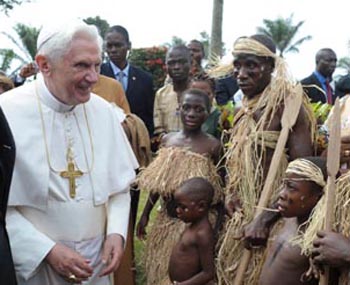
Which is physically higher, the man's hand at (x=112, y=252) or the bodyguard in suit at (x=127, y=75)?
the bodyguard in suit at (x=127, y=75)

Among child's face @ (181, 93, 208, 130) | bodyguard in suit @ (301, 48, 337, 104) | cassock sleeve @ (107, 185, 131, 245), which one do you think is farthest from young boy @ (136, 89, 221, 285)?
bodyguard in suit @ (301, 48, 337, 104)

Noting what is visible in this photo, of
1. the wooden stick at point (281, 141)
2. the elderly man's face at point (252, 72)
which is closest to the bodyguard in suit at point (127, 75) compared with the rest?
the elderly man's face at point (252, 72)

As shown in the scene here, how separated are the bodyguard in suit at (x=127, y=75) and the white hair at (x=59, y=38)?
3.43 meters

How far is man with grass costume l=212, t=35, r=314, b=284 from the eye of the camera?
4203mm

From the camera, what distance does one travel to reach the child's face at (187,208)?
4668 millimetres

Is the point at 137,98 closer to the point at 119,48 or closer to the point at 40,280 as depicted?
the point at 119,48

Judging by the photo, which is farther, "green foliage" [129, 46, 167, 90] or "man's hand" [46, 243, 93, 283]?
"green foliage" [129, 46, 167, 90]

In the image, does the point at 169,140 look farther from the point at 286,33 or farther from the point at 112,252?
the point at 286,33

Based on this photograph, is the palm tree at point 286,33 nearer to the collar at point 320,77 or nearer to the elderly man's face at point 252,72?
the collar at point 320,77

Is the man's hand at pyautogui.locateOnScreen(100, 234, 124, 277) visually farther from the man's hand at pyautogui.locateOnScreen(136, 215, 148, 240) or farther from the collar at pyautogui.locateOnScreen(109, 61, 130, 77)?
the collar at pyautogui.locateOnScreen(109, 61, 130, 77)

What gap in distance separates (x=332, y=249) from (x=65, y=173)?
1.36m

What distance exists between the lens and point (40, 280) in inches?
135

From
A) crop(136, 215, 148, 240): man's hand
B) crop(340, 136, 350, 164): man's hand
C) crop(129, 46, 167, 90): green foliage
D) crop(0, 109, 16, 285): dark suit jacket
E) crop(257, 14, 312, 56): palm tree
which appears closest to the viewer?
crop(0, 109, 16, 285): dark suit jacket

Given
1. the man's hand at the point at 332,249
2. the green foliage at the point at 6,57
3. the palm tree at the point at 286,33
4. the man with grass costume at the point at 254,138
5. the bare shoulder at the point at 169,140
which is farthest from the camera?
the palm tree at the point at 286,33
